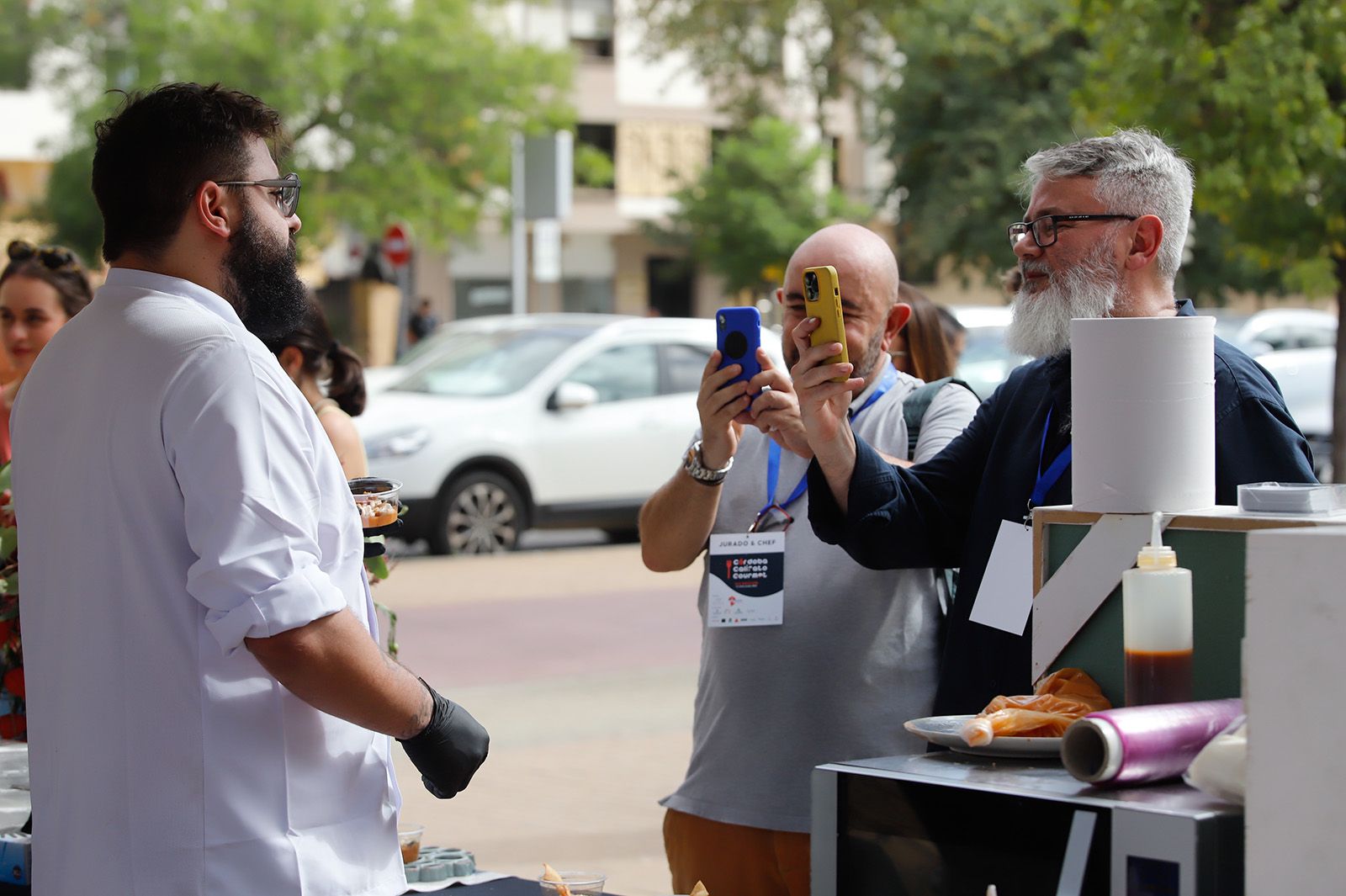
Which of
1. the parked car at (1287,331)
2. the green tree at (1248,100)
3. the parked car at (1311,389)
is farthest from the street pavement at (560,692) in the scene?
the parked car at (1287,331)

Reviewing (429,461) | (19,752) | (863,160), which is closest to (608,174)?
(863,160)

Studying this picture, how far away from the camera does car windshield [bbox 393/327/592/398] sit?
43.7 feet

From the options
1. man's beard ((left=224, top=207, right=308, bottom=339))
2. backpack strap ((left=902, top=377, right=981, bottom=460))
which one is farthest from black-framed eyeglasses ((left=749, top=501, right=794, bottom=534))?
man's beard ((left=224, top=207, right=308, bottom=339))

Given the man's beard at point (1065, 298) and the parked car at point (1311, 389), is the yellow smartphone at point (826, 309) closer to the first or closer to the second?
the man's beard at point (1065, 298)

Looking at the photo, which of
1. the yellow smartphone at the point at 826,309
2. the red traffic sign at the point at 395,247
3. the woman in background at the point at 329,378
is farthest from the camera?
the red traffic sign at the point at 395,247

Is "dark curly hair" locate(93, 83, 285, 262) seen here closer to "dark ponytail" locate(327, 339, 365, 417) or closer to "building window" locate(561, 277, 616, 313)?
"dark ponytail" locate(327, 339, 365, 417)

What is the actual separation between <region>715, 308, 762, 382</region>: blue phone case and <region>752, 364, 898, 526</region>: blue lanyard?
36 cm

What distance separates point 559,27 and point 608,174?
10626mm

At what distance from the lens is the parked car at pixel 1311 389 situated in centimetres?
1884

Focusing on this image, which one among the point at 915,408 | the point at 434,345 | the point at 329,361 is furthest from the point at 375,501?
the point at 434,345

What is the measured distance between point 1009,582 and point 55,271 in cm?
387

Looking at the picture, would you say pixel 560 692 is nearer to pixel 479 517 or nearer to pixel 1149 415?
pixel 479 517

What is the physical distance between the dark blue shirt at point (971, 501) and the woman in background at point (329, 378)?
6.22 ft

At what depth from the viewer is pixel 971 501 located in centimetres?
320
